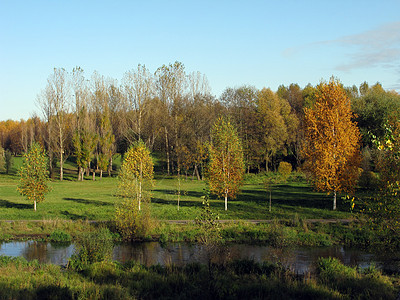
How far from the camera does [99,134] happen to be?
67312 millimetres

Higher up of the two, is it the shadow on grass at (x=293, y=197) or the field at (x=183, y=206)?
the shadow on grass at (x=293, y=197)

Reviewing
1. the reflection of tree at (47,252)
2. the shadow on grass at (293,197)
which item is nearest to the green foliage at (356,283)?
the reflection of tree at (47,252)

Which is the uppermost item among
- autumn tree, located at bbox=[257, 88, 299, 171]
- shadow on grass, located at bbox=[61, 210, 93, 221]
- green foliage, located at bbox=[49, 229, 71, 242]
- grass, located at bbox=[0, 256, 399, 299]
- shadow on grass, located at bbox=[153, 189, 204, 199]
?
autumn tree, located at bbox=[257, 88, 299, 171]

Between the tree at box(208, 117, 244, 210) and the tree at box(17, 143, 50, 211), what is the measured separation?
13.3 metres

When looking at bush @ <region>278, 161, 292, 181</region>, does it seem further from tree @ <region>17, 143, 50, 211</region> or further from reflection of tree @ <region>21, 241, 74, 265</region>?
reflection of tree @ <region>21, 241, 74, 265</region>

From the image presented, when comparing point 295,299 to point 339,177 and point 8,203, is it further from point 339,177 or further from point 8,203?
point 8,203

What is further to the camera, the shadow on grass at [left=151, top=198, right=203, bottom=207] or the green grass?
the shadow on grass at [left=151, top=198, right=203, bottom=207]

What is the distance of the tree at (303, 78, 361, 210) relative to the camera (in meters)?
30.2

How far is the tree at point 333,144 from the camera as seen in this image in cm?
3023

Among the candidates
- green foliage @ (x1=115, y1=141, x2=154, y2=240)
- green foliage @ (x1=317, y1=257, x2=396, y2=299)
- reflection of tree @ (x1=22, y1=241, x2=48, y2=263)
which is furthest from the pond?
green foliage @ (x1=317, y1=257, x2=396, y2=299)

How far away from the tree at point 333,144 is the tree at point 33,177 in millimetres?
20901

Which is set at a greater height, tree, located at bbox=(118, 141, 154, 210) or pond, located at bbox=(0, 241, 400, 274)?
tree, located at bbox=(118, 141, 154, 210)

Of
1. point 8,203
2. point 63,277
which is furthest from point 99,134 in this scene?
point 63,277

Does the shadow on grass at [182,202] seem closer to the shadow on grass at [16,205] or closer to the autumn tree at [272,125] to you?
the shadow on grass at [16,205]
